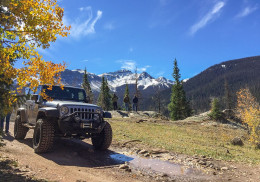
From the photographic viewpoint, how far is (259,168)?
7.86 m

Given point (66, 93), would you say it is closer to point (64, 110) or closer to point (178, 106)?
point (64, 110)

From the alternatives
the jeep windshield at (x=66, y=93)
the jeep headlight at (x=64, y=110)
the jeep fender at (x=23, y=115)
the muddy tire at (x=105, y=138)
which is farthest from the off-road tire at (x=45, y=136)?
the jeep fender at (x=23, y=115)

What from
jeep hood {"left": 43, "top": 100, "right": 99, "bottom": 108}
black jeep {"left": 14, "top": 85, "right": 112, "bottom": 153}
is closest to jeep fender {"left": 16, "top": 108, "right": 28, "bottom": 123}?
black jeep {"left": 14, "top": 85, "right": 112, "bottom": 153}

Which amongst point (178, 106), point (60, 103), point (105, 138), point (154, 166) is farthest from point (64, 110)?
point (178, 106)

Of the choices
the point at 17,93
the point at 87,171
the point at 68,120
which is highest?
the point at 17,93

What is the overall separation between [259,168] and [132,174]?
5288 millimetres

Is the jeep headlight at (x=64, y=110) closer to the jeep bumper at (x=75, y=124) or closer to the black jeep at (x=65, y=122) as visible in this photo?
the black jeep at (x=65, y=122)

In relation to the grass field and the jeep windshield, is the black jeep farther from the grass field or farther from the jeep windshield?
the grass field

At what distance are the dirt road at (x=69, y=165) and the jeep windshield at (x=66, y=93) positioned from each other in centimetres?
213

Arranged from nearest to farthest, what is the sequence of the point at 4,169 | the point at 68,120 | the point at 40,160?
the point at 4,169 < the point at 40,160 < the point at 68,120

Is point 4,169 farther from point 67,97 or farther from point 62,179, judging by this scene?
point 67,97

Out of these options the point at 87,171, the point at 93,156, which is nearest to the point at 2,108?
the point at 87,171

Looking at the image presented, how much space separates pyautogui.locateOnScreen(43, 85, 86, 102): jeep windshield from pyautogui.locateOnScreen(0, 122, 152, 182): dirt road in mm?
2129

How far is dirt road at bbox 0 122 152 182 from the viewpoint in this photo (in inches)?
213
